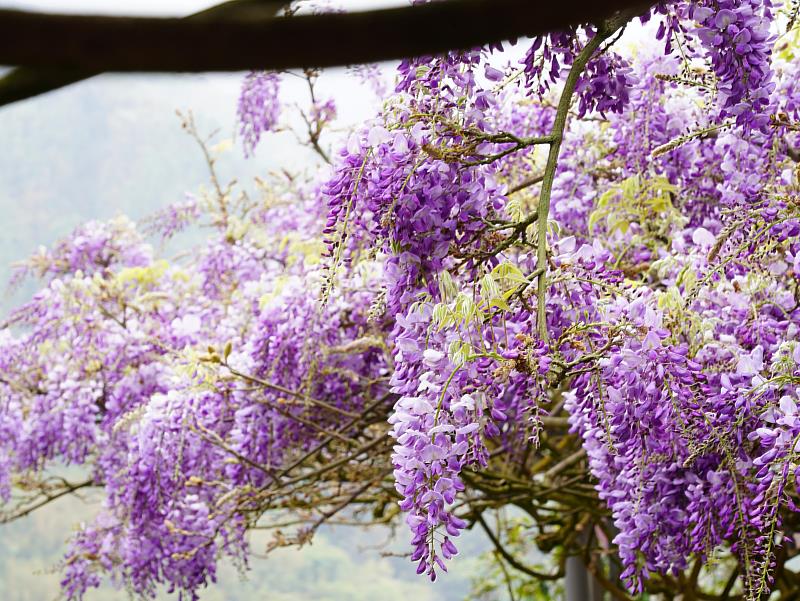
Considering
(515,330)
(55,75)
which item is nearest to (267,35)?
(55,75)

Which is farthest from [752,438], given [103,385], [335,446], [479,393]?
[103,385]

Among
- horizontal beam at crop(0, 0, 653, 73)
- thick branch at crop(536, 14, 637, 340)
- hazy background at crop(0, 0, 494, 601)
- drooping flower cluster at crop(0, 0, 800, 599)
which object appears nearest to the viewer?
horizontal beam at crop(0, 0, 653, 73)

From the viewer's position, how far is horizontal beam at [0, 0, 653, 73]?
0.15 metres

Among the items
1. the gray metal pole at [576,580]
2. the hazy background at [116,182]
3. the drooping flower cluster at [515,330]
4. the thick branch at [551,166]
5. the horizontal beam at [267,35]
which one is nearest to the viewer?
the horizontal beam at [267,35]

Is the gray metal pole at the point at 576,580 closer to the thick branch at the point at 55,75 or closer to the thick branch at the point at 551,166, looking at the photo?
the thick branch at the point at 551,166

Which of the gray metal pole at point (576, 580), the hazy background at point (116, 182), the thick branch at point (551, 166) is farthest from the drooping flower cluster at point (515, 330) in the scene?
the hazy background at point (116, 182)

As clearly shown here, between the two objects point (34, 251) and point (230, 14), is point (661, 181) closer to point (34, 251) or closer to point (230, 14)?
point (230, 14)

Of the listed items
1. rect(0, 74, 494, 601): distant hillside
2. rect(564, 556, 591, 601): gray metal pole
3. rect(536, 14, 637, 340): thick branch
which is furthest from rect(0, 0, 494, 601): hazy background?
rect(536, 14, 637, 340): thick branch

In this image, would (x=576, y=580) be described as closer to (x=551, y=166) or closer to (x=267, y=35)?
(x=551, y=166)

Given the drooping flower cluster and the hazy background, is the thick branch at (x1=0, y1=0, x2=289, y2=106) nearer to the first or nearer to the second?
the drooping flower cluster

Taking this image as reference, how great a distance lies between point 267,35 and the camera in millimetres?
156

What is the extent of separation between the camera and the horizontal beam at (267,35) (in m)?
0.15

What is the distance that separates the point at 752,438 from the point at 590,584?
6.53 feet

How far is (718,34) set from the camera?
110 cm
